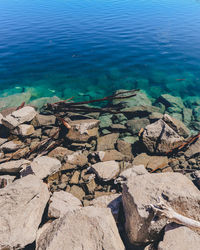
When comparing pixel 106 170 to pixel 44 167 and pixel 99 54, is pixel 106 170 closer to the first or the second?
pixel 44 167

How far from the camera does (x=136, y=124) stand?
330 inches

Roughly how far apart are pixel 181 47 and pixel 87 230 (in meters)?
20.1

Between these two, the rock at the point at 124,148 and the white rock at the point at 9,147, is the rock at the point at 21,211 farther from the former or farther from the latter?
the rock at the point at 124,148

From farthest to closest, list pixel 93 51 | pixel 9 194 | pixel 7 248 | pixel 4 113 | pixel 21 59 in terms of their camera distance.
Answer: pixel 93 51 < pixel 21 59 < pixel 4 113 < pixel 9 194 < pixel 7 248

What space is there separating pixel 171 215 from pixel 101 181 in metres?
2.58

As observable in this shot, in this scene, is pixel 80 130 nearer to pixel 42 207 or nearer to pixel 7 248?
pixel 42 207

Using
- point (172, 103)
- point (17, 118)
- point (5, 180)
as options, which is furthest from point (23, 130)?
point (172, 103)

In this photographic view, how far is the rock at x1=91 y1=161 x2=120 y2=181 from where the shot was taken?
5566 mm

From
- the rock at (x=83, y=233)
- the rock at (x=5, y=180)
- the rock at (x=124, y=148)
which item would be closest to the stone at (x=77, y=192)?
the rock at (x=83, y=233)

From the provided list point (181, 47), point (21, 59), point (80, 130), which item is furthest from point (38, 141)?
point (181, 47)

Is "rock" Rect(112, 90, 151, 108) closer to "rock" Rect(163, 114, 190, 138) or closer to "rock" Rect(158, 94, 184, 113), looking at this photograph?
"rock" Rect(158, 94, 184, 113)

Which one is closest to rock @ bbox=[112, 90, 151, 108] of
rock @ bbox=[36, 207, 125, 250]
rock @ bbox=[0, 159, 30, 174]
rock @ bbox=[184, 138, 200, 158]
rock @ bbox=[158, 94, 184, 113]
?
rock @ bbox=[158, 94, 184, 113]

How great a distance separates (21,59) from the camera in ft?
53.3

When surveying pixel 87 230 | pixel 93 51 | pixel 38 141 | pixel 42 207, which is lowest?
pixel 38 141
